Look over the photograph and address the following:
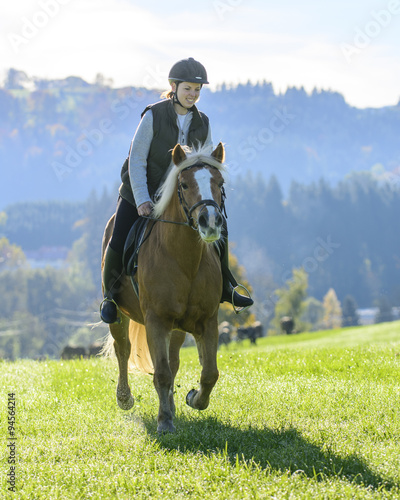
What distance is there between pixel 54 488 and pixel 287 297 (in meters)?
92.7

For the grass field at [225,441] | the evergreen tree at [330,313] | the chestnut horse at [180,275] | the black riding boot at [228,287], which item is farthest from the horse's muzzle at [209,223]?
the evergreen tree at [330,313]

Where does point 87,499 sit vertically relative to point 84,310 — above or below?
above

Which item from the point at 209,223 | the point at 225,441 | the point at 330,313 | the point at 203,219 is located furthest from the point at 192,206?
the point at 330,313

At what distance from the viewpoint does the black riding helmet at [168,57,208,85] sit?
23.9 feet

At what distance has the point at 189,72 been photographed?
23.9 ft

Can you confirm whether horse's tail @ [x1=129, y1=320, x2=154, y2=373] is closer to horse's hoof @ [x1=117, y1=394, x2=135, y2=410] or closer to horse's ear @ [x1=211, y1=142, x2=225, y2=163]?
horse's hoof @ [x1=117, y1=394, x2=135, y2=410]

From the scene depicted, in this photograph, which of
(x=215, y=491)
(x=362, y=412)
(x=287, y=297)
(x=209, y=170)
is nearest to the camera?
(x=215, y=491)

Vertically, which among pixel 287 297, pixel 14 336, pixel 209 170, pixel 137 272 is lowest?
pixel 14 336

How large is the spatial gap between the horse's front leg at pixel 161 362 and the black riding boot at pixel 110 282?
1314 mm

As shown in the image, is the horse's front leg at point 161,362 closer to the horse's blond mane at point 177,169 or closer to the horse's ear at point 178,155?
the horse's blond mane at point 177,169

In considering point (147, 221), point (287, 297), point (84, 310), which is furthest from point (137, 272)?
point (84, 310)

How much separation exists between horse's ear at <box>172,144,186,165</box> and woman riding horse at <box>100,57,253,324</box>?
759mm

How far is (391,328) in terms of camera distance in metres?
37.8

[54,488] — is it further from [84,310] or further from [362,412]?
[84,310]
